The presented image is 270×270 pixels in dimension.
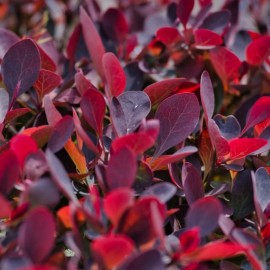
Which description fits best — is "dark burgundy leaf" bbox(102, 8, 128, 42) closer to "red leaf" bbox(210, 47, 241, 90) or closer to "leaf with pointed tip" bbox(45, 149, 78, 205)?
"red leaf" bbox(210, 47, 241, 90)

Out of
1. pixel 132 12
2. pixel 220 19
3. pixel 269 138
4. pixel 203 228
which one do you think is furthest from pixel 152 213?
pixel 132 12

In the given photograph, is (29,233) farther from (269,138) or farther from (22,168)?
(269,138)

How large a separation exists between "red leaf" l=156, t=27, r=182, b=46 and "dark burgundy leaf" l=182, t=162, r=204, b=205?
20.1 inches

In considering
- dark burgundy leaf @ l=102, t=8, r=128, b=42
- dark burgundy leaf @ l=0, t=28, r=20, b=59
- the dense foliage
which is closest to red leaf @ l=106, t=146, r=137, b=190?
the dense foliage

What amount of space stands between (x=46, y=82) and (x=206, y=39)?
16.7 inches

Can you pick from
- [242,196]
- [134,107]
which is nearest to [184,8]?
[134,107]

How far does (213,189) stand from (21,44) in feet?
1.58

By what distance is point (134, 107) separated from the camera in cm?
105

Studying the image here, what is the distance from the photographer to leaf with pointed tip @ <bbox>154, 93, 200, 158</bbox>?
40.5 inches

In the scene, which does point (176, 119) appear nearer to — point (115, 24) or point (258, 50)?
point (258, 50)

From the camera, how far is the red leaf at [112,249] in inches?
29.6

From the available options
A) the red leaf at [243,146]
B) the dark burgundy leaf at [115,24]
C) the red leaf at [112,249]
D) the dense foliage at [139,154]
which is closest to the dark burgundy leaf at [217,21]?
the dense foliage at [139,154]

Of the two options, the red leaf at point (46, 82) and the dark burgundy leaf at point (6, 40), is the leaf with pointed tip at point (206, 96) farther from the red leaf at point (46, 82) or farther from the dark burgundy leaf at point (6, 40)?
the dark burgundy leaf at point (6, 40)

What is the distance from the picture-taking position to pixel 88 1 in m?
1.79
